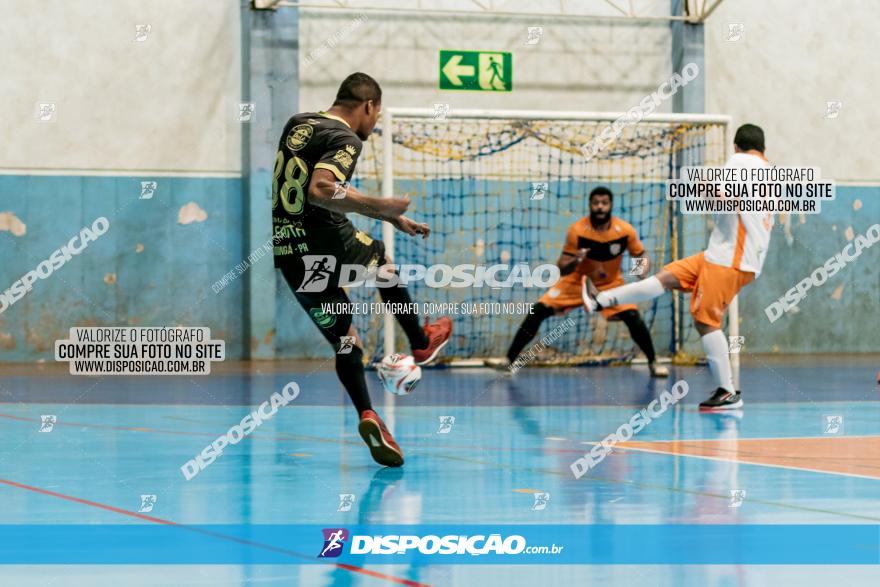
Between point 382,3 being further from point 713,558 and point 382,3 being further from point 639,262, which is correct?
point 713,558

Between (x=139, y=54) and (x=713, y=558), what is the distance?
13268mm

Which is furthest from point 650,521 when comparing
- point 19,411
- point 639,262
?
point 639,262

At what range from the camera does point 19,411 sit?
9156mm

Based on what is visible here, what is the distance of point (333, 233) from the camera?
6.06m

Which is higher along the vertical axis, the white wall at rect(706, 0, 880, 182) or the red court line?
the white wall at rect(706, 0, 880, 182)

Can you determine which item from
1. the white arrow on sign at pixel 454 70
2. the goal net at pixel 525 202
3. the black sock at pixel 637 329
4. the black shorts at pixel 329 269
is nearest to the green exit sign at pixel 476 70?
the white arrow on sign at pixel 454 70

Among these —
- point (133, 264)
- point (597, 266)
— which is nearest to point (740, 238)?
point (597, 266)

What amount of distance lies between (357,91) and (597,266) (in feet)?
24.0

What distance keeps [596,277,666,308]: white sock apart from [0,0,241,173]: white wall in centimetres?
752

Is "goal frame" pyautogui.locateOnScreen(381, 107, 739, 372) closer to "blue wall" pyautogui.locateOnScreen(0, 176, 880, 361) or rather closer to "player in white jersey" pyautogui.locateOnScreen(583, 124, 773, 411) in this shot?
"blue wall" pyautogui.locateOnScreen(0, 176, 880, 361)

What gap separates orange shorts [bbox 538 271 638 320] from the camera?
13078 millimetres

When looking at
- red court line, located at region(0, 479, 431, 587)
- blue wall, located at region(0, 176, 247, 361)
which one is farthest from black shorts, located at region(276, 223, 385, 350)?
blue wall, located at region(0, 176, 247, 361)

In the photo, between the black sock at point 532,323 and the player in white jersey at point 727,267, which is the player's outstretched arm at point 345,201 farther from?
the black sock at point 532,323

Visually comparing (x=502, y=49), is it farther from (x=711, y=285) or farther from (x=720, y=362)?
(x=720, y=362)
